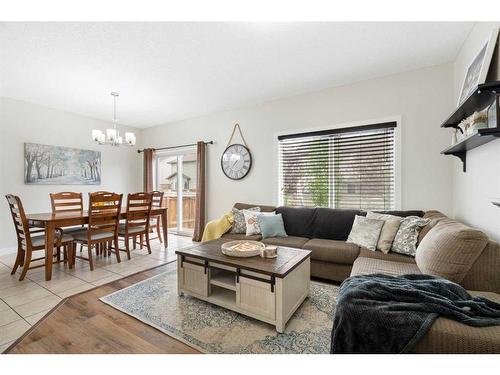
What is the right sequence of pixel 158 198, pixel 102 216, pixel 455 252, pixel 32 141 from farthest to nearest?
pixel 158 198 < pixel 32 141 < pixel 102 216 < pixel 455 252

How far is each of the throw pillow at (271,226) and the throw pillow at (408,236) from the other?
1331 mm

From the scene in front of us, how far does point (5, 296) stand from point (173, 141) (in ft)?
12.0

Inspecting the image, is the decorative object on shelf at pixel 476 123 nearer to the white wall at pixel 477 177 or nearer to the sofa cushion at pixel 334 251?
the white wall at pixel 477 177

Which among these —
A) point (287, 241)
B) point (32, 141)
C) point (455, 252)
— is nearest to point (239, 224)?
point (287, 241)

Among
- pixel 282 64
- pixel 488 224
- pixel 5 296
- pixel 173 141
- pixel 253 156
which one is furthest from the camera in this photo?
pixel 173 141

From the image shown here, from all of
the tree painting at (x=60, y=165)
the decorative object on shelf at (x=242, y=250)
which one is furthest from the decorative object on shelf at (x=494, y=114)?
the tree painting at (x=60, y=165)

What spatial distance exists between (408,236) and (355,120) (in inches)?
66.8

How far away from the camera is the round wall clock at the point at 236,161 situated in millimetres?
4188

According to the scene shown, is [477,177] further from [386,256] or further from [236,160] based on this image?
[236,160]

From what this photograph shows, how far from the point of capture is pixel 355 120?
128 inches
